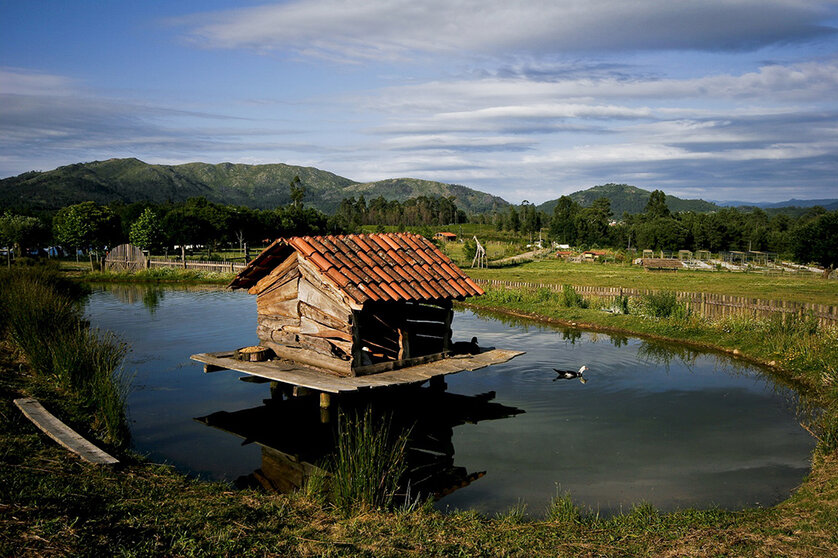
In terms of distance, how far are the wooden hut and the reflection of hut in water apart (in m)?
1.28

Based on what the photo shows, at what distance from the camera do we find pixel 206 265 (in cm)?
4678

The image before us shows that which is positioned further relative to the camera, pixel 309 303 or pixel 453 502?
pixel 309 303

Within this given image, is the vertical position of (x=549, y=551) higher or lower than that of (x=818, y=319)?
lower

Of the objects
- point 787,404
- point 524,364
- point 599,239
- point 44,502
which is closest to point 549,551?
point 44,502

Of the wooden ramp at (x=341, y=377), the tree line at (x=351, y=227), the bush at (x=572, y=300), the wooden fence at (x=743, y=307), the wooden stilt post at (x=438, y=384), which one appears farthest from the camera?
the tree line at (x=351, y=227)

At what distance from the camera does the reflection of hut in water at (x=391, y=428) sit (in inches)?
398

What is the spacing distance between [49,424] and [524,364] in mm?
13370

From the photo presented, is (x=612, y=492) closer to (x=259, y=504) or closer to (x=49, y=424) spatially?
(x=259, y=504)

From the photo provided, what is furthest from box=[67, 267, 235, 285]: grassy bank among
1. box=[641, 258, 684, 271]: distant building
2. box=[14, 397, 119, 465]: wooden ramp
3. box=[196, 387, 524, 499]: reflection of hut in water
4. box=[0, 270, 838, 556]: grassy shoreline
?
box=[641, 258, 684, 271]: distant building

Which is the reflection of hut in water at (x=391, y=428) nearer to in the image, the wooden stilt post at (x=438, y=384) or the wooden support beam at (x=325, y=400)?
the wooden stilt post at (x=438, y=384)

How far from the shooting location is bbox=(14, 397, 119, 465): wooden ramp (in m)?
8.56

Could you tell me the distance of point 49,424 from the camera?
384 inches

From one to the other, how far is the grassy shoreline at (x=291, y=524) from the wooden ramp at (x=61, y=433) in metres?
0.17

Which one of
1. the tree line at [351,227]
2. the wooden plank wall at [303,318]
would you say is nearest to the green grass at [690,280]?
the tree line at [351,227]
